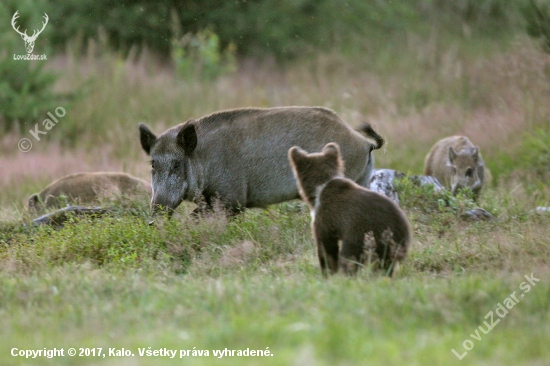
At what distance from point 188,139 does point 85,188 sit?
2.99 metres

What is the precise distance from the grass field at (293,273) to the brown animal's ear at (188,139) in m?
0.86

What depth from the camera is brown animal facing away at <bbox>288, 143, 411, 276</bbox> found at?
23.1ft

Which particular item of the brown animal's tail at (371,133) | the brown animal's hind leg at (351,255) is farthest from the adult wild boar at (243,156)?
the brown animal's hind leg at (351,255)

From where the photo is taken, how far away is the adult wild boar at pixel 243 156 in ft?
30.8

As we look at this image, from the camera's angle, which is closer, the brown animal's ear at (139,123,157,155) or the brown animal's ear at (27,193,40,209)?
the brown animal's ear at (139,123,157,155)

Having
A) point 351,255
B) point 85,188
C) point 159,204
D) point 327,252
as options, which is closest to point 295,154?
point 327,252

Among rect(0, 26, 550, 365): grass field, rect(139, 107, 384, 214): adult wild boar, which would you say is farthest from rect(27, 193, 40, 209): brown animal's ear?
rect(139, 107, 384, 214): adult wild boar

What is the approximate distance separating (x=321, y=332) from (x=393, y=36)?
2165 cm

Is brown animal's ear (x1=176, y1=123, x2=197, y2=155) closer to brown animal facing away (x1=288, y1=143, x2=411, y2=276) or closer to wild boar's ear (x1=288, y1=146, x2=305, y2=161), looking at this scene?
wild boar's ear (x1=288, y1=146, x2=305, y2=161)

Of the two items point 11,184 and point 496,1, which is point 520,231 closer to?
point 11,184

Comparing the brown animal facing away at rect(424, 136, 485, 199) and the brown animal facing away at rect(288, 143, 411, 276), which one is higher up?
the brown animal facing away at rect(288, 143, 411, 276)

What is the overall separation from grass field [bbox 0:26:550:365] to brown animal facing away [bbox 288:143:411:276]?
292 millimetres

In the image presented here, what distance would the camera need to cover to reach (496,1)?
90.4 feet

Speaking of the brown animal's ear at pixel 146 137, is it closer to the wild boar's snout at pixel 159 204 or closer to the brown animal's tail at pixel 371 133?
the wild boar's snout at pixel 159 204
